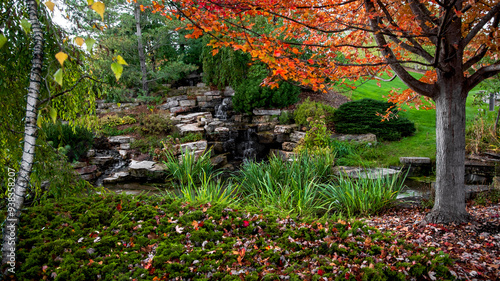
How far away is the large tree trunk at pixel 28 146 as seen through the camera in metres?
2.19

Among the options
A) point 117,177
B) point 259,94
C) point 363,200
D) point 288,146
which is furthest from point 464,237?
point 259,94

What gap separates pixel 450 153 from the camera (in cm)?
335

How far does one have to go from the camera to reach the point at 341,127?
841cm

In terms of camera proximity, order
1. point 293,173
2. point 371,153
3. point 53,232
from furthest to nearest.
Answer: point 371,153
point 293,173
point 53,232

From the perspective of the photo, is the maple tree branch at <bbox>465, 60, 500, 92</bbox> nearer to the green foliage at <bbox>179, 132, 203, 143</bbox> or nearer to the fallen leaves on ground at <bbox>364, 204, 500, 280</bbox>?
the fallen leaves on ground at <bbox>364, 204, 500, 280</bbox>

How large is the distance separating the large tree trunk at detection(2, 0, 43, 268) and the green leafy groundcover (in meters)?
0.15

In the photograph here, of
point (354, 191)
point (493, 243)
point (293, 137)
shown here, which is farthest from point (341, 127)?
point (493, 243)

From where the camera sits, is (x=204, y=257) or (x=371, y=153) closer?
(x=204, y=257)

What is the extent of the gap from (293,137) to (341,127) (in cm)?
140

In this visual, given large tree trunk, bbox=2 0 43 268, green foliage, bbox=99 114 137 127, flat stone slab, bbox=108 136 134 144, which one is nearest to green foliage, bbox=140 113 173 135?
flat stone slab, bbox=108 136 134 144

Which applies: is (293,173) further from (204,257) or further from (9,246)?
(9,246)

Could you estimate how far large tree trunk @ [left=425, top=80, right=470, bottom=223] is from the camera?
3324mm

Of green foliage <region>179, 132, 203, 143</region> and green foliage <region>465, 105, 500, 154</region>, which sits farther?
green foliage <region>179, 132, 203, 143</region>

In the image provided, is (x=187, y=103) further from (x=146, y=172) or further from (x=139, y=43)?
(x=146, y=172)
